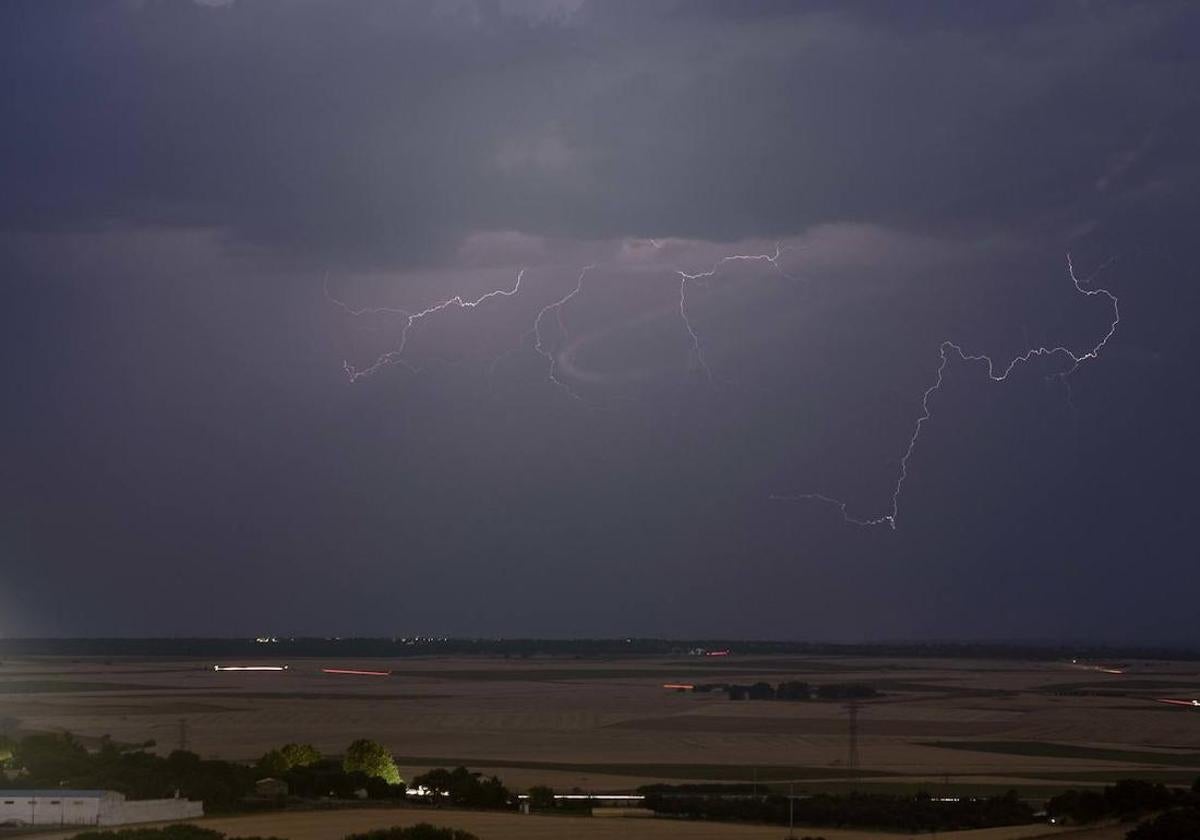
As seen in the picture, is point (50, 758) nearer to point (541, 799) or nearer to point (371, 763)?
point (371, 763)

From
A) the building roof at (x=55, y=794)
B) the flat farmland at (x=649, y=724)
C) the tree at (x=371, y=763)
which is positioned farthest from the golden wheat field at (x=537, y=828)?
the flat farmland at (x=649, y=724)

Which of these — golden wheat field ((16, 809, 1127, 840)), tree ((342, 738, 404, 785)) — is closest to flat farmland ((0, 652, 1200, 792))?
tree ((342, 738, 404, 785))

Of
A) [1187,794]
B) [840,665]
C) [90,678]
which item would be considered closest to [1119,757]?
[1187,794]

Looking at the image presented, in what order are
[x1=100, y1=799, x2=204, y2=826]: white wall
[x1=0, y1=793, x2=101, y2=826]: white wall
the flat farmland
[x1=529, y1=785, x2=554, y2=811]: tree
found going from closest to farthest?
[x1=0, y1=793, x2=101, y2=826]: white wall, [x1=100, y1=799, x2=204, y2=826]: white wall, [x1=529, y1=785, x2=554, y2=811]: tree, the flat farmland

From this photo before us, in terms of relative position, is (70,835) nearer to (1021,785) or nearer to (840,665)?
(1021,785)

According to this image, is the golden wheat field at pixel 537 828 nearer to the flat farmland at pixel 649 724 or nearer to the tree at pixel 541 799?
the tree at pixel 541 799

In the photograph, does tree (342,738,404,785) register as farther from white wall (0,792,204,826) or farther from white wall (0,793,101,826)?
white wall (0,793,101,826)
